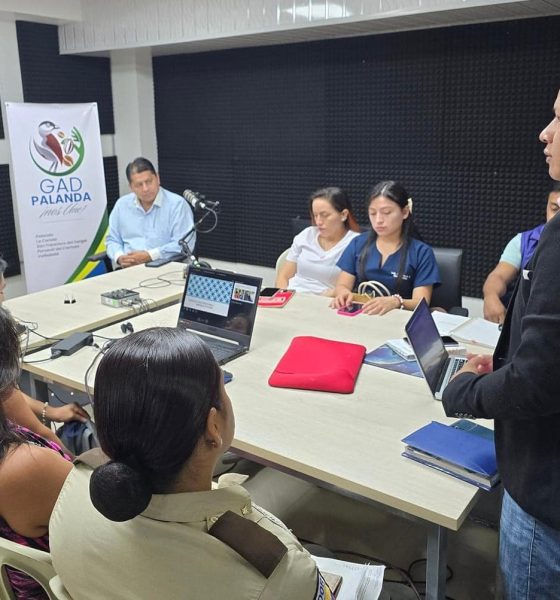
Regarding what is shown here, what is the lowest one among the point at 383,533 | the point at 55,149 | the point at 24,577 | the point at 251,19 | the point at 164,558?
the point at 383,533

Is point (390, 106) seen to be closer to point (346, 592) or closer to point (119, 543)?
point (346, 592)

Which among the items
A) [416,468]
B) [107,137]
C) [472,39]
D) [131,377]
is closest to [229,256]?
[107,137]

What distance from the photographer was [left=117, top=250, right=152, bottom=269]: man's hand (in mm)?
3867

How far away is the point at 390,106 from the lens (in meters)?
3.96

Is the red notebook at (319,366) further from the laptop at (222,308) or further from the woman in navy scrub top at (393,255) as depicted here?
the woman in navy scrub top at (393,255)

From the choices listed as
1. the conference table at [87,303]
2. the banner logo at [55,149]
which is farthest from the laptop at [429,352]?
the banner logo at [55,149]

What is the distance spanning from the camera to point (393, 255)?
2939 millimetres

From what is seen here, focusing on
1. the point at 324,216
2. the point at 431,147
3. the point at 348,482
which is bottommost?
the point at 348,482

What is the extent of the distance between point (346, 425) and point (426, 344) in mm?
379

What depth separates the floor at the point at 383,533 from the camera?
1.92m

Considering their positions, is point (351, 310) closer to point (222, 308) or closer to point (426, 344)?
point (222, 308)

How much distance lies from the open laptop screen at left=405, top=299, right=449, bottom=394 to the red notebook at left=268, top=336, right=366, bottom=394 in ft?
0.79

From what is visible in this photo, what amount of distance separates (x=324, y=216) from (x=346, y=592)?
7.04 ft

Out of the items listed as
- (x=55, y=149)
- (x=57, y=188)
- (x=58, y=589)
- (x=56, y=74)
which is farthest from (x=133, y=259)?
(x=58, y=589)
